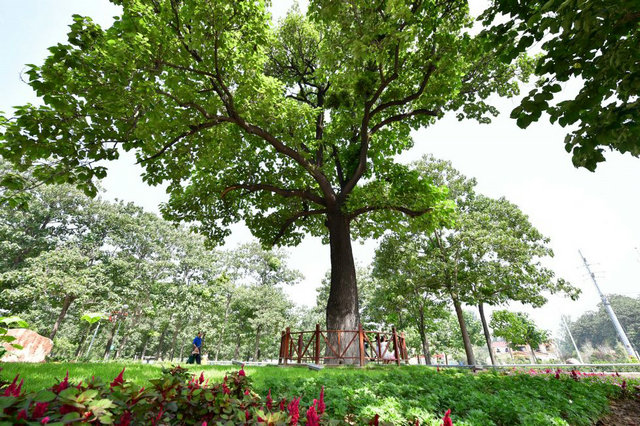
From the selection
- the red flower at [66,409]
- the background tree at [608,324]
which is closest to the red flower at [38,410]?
the red flower at [66,409]

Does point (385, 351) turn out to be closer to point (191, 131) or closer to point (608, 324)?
point (191, 131)

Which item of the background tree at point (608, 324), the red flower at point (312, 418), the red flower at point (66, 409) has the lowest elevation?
the red flower at point (312, 418)

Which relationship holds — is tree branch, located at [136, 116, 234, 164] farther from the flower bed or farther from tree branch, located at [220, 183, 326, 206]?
the flower bed

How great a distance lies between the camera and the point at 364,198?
35.1 ft

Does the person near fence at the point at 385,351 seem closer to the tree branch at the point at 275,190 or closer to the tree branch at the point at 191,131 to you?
the tree branch at the point at 275,190

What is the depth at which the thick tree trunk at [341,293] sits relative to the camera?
31.4 feet

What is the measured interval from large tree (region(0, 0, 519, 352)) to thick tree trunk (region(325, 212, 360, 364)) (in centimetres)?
5

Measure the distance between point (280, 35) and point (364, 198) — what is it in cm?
895

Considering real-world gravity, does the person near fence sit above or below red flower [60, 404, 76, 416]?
above

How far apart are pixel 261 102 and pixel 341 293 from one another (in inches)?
273

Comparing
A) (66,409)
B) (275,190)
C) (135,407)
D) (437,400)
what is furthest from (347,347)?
(66,409)

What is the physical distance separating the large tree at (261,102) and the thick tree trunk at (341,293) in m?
0.05

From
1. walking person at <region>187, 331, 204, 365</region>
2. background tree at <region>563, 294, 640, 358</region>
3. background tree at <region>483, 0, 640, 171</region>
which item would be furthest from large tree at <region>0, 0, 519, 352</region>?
background tree at <region>563, 294, 640, 358</region>

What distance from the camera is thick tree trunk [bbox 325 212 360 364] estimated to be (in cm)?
956
